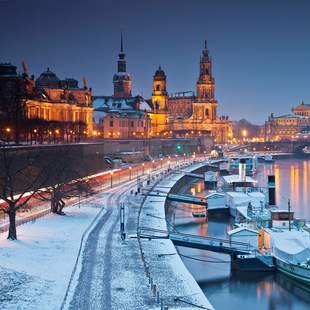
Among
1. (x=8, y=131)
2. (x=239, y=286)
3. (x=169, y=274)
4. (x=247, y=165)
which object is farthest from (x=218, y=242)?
(x=247, y=165)

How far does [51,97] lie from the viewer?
95.7 meters

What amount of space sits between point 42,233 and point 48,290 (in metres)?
10.1

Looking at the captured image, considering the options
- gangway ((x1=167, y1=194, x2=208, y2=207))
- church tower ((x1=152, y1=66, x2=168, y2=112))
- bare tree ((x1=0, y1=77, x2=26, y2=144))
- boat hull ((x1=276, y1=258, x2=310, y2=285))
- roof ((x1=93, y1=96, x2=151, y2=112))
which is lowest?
boat hull ((x1=276, y1=258, x2=310, y2=285))

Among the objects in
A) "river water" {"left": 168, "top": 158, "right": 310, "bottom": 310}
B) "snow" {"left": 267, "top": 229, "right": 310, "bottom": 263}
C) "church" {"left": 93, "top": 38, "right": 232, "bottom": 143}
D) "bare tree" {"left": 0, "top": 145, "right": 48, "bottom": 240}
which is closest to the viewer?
"river water" {"left": 168, "top": 158, "right": 310, "bottom": 310}

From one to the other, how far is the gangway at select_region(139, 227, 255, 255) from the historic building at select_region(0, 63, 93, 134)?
39.2 meters

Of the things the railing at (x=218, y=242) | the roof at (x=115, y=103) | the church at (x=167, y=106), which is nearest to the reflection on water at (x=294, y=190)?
the railing at (x=218, y=242)

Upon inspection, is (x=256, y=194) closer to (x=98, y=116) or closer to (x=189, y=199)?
(x=189, y=199)

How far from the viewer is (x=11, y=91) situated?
69.4 metres

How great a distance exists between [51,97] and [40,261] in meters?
69.4

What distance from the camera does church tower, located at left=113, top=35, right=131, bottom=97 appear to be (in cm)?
15112

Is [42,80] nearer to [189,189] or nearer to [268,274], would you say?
[189,189]

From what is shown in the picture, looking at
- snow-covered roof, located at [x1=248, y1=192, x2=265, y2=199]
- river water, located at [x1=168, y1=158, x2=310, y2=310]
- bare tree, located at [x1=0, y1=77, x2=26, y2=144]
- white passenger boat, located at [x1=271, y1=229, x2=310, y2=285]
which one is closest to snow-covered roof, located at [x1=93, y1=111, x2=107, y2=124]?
bare tree, located at [x1=0, y1=77, x2=26, y2=144]

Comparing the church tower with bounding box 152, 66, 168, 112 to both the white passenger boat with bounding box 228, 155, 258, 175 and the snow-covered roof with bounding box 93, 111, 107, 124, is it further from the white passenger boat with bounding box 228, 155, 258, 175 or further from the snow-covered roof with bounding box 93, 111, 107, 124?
the white passenger boat with bounding box 228, 155, 258, 175

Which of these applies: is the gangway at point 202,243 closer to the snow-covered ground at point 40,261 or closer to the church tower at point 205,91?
the snow-covered ground at point 40,261
